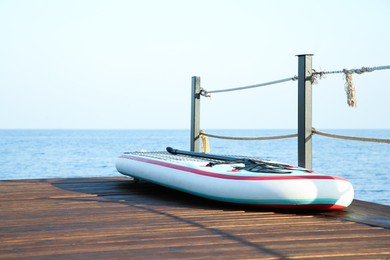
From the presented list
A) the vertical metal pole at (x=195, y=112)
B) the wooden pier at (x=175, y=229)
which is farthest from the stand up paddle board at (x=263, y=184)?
the vertical metal pole at (x=195, y=112)

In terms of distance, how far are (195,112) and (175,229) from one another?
3771 millimetres

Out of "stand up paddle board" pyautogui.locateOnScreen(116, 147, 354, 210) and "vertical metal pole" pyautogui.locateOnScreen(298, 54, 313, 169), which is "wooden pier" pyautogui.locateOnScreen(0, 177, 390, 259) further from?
"vertical metal pole" pyautogui.locateOnScreen(298, 54, 313, 169)

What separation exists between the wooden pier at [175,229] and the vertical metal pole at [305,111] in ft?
2.07

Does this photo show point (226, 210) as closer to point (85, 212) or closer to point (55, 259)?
point (85, 212)

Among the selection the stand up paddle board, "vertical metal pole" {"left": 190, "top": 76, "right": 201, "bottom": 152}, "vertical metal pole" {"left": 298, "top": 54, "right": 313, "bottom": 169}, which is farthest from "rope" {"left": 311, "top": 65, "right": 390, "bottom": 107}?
"vertical metal pole" {"left": 190, "top": 76, "right": 201, "bottom": 152}

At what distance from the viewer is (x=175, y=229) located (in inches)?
130

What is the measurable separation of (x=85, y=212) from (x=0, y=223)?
58 cm

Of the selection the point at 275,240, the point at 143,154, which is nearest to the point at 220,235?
the point at 275,240

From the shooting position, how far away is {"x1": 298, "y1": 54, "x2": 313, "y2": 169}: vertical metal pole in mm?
4852

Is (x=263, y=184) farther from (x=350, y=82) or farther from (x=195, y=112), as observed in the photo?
(x=195, y=112)

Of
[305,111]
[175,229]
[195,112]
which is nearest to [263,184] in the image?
[175,229]

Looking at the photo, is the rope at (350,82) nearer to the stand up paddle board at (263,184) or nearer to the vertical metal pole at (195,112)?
the stand up paddle board at (263,184)

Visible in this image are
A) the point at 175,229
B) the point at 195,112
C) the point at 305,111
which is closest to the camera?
the point at 175,229

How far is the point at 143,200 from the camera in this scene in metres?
4.61
